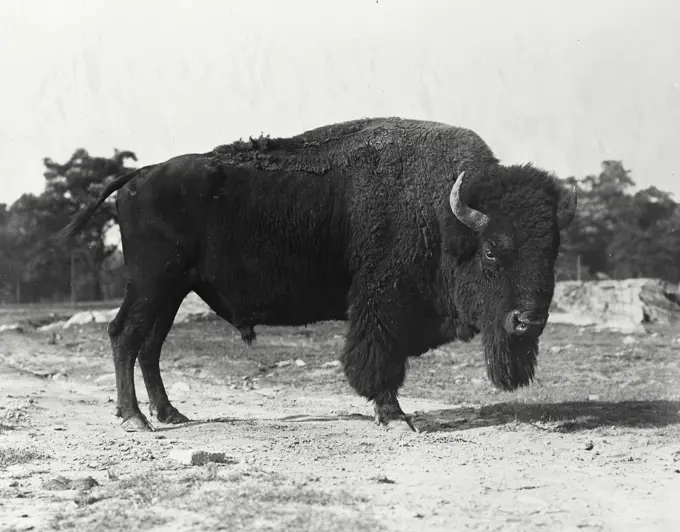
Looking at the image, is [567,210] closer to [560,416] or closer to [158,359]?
[560,416]

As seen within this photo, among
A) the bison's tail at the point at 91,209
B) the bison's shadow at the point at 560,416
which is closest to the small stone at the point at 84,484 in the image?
the bison's shadow at the point at 560,416

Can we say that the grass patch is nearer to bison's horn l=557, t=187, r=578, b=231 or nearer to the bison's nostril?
the bison's nostril

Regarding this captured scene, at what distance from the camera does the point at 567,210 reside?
7.04m

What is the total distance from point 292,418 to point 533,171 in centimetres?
318

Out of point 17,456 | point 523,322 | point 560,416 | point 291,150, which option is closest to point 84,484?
point 17,456

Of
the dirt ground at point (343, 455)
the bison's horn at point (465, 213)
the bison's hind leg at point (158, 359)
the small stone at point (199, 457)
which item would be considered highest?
the bison's horn at point (465, 213)

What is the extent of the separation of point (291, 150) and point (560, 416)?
3422mm

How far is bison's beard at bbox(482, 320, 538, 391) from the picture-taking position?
6.72m

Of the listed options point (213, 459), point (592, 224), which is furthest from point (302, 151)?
point (592, 224)

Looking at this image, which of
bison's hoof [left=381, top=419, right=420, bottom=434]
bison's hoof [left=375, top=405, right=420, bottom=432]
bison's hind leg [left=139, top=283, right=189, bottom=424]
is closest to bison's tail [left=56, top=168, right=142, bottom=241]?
bison's hind leg [left=139, top=283, right=189, bottom=424]

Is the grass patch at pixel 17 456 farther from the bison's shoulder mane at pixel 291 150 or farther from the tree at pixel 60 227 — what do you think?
the tree at pixel 60 227

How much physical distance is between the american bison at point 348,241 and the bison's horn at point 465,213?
0.01m

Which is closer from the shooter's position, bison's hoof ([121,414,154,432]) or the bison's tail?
bison's hoof ([121,414,154,432])

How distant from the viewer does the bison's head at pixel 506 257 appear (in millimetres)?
6516
